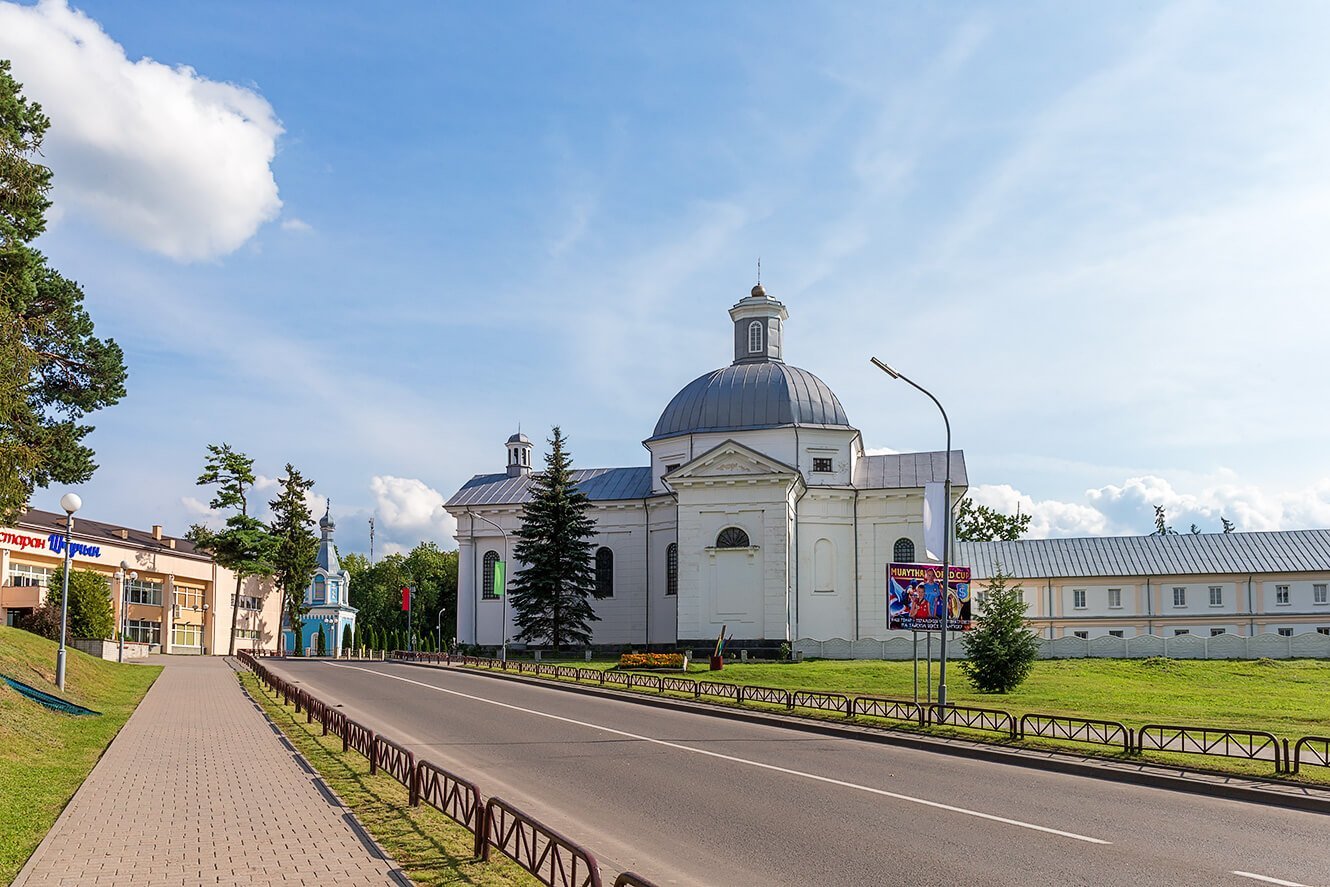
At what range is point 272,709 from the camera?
985 inches

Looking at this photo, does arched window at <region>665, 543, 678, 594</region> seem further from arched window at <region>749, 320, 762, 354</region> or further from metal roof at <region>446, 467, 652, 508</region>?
arched window at <region>749, 320, 762, 354</region>

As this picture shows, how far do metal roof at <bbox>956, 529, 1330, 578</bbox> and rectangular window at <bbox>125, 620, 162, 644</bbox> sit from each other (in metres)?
48.3

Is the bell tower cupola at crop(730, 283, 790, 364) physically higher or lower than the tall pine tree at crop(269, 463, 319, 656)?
higher

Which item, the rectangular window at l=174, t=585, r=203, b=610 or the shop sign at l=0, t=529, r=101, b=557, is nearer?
the shop sign at l=0, t=529, r=101, b=557

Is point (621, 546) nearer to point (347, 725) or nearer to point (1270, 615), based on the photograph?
point (1270, 615)

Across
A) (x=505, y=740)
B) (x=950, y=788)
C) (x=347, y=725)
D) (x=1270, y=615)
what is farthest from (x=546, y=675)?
(x=1270, y=615)

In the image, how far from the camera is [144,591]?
6378 cm

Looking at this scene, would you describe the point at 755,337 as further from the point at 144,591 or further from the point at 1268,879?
the point at 1268,879

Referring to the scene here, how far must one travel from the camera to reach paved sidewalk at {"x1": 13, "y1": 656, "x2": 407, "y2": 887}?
8.84 metres

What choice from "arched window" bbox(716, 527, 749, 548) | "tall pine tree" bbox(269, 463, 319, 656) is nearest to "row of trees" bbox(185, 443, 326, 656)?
"tall pine tree" bbox(269, 463, 319, 656)

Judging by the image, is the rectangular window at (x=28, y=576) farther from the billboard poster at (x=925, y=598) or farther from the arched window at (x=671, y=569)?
the billboard poster at (x=925, y=598)

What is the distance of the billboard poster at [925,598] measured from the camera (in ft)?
79.4

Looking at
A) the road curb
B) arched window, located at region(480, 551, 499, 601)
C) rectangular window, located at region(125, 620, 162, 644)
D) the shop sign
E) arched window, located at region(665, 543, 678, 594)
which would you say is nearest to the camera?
the road curb

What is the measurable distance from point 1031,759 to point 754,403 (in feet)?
130
